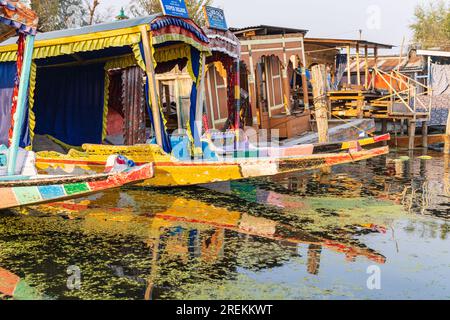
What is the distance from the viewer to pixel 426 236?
23.6 feet

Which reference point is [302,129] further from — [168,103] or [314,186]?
[314,186]

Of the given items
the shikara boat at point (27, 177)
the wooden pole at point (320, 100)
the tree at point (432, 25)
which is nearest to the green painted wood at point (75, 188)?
the shikara boat at point (27, 177)

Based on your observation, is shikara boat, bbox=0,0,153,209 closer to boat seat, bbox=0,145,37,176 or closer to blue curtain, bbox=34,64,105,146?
boat seat, bbox=0,145,37,176

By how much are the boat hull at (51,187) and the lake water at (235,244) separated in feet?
1.50

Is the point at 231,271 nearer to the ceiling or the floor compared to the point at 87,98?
nearer to the floor

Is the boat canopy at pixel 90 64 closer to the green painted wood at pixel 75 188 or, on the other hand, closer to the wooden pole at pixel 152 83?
the wooden pole at pixel 152 83

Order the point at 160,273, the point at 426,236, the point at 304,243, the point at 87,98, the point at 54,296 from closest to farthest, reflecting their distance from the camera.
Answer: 1. the point at 54,296
2. the point at 160,273
3. the point at 304,243
4. the point at 426,236
5. the point at 87,98

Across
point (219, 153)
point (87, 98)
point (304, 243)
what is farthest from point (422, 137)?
point (304, 243)

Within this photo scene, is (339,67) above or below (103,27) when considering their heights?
below

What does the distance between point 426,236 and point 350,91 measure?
13277 millimetres

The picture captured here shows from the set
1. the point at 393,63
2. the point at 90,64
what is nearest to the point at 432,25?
the point at 393,63

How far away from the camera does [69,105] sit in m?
12.5

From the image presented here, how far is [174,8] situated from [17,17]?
10.3 feet

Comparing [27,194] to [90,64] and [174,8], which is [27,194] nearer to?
[174,8]
